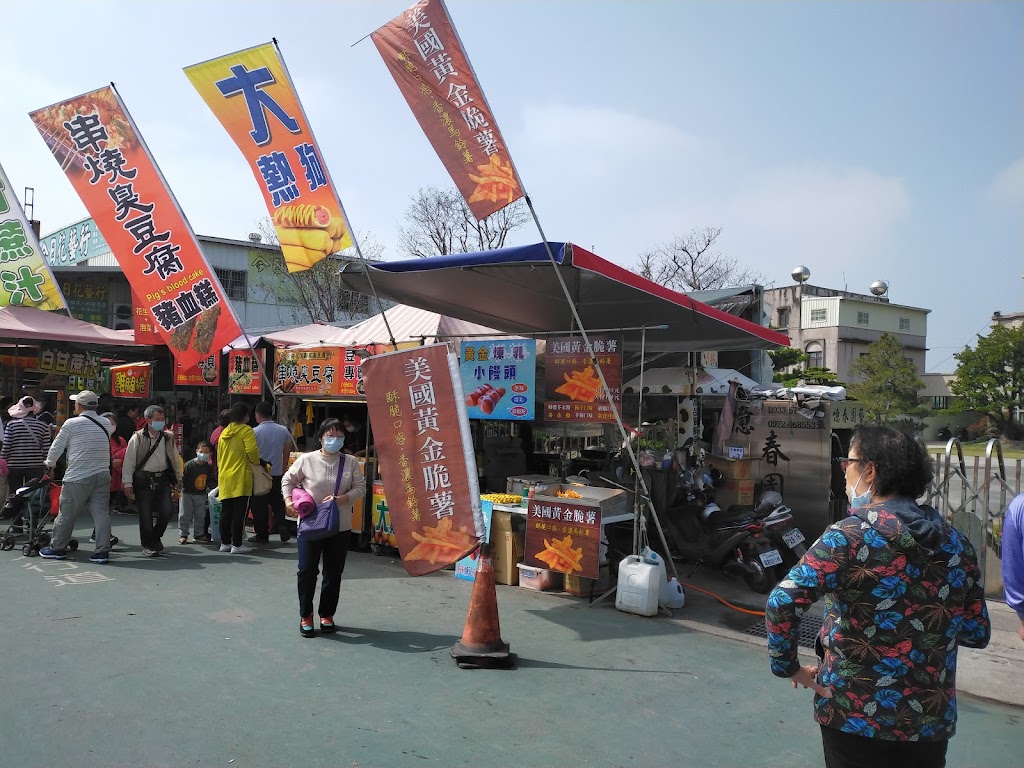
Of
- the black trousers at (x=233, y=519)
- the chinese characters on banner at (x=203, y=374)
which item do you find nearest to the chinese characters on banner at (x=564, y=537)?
the black trousers at (x=233, y=519)

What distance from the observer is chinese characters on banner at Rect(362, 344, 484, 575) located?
5.07 meters

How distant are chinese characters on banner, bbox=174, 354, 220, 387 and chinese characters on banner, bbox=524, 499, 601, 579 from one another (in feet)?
23.5

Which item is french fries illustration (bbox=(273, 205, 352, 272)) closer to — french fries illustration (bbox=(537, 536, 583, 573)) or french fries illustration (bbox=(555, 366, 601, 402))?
french fries illustration (bbox=(555, 366, 601, 402))

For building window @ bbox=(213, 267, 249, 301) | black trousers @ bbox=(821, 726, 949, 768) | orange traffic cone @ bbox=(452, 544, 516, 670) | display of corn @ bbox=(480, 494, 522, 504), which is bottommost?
orange traffic cone @ bbox=(452, 544, 516, 670)

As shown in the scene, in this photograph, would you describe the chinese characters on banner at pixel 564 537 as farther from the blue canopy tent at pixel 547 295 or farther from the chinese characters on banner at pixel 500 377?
the blue canopy tent at pixel 547 295

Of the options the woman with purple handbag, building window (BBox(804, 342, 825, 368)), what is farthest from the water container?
building window (BBox(804, 342, 825, 368))

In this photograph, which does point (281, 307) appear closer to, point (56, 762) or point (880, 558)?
point (56, 762)

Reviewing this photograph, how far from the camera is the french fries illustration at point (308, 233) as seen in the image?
735 cm

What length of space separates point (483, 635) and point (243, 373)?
24.8ft

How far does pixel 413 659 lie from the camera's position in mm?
4805

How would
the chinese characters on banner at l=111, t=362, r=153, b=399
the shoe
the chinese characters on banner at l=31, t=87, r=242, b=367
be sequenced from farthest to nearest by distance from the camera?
the chinese characters on banner at l=111, t=362, r=153, b=399 → the chinese characters on banner at l=31, t=87, r=242, b=367 → the shoe

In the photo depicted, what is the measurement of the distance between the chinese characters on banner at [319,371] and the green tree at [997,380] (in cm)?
3998

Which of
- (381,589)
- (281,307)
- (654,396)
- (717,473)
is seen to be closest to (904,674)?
(381,589)

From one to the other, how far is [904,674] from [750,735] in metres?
2.07
